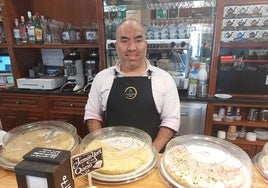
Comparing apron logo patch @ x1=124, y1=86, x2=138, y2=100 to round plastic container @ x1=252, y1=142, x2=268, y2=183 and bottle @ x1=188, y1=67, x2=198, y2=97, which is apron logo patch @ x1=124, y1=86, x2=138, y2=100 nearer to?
bottle @ x1=188, y1=67, x2=198, y2=97

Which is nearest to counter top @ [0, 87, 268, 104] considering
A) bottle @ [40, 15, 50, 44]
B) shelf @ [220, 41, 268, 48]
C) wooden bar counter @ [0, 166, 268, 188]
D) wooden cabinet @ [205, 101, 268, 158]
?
wooden cabinet @ [205, 101, 268, 158]

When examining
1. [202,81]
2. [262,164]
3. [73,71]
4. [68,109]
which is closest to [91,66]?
[73,71]

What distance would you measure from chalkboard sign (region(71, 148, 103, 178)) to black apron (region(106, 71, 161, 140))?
80cm

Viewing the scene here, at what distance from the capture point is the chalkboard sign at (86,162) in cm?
64

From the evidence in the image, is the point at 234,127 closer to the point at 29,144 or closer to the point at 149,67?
the point at 149,67

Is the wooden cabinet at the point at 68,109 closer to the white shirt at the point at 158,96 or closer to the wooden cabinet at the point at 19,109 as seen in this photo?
the wooden cabinet at the point at 19,109

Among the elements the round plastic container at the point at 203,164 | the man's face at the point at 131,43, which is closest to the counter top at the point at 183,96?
the man's face at the point at 131,43

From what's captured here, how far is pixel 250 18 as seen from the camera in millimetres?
1814

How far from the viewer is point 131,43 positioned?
1.47m

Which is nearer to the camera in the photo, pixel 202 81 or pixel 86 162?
pixel 86 162

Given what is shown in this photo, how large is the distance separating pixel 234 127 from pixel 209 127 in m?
0.25

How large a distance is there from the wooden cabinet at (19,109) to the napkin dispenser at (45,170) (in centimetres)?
184

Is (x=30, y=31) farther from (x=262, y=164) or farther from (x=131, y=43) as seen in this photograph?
(x=262, y=164)

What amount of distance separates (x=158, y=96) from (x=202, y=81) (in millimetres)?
677
